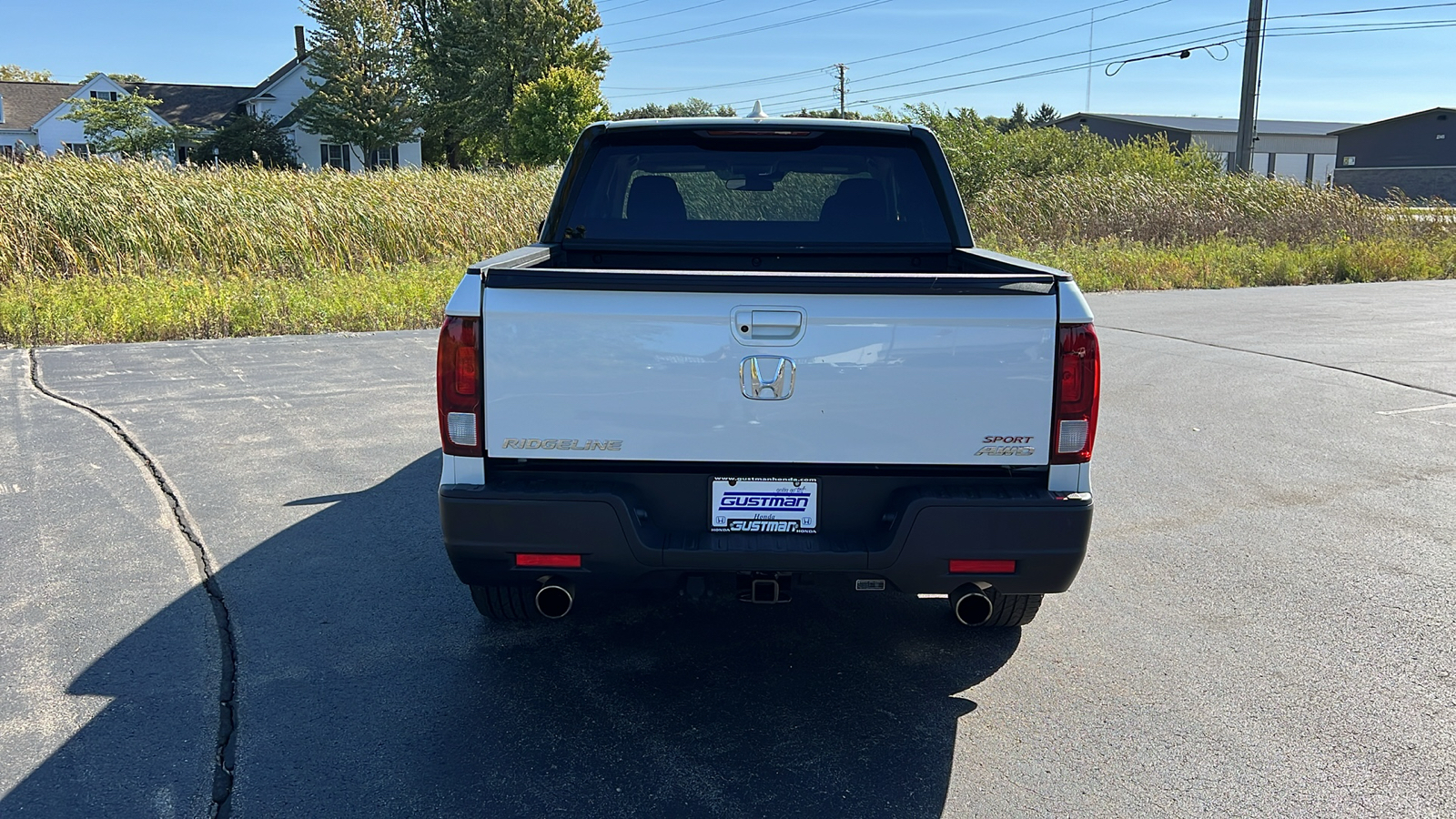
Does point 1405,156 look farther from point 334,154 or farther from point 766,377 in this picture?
point 766,377

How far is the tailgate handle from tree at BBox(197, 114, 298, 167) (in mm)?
52572

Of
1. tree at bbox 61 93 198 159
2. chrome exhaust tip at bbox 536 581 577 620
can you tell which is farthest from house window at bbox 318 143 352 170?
chrome exhaust tip at bbox 536 581 577 620

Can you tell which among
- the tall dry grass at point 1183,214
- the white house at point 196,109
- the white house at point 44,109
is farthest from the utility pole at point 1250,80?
the white house at point 44,109

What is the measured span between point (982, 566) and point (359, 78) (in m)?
52.1

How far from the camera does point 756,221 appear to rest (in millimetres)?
4777

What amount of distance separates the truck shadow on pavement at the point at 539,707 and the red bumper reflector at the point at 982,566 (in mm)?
549

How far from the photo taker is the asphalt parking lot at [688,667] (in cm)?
301

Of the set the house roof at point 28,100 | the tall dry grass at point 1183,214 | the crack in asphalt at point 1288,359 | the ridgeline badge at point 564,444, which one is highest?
the house roof at point 28,100

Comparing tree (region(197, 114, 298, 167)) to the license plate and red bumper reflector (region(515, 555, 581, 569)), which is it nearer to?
red bumper reflector (region(515, 555, 581, 569))

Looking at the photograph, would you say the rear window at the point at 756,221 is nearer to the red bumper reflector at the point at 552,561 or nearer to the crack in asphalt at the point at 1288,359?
the red bumper reflector at the point at 552,561

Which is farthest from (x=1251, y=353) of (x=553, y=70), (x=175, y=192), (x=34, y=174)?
(x=553, y=70)

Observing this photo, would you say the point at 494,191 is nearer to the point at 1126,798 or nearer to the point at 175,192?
the point at 175,192

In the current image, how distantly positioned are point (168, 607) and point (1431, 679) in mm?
4817

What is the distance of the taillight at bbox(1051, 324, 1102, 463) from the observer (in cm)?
309
